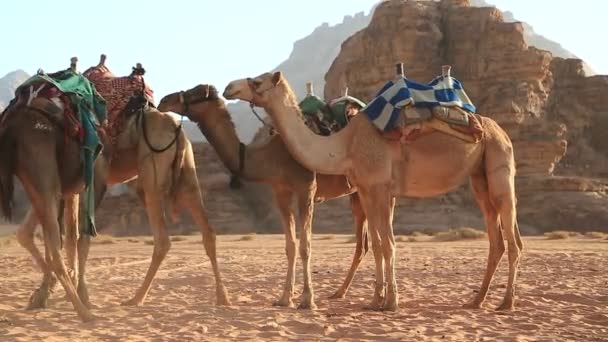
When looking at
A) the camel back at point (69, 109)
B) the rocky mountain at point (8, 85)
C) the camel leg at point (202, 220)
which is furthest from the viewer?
the rocky mountain at point (8, 85)

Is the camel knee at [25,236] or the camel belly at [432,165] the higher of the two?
the camel belly at [432,165]

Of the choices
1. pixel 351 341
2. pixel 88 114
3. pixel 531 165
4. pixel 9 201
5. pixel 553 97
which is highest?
pixel 553 97

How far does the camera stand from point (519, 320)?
6.68 metres

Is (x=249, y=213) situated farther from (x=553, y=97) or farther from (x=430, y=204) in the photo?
(x=553, y=97)

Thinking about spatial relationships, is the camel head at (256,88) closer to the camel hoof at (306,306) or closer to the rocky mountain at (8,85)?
the camel hoof at (306,306)

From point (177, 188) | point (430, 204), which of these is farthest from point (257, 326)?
point (430, 204)

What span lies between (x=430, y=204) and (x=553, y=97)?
1967 centimetres

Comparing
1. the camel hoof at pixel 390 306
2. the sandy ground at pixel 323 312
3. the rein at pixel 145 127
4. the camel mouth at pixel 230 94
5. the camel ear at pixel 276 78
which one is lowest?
the sandy ground at pixel 323 312

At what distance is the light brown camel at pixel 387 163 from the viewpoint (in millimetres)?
7438

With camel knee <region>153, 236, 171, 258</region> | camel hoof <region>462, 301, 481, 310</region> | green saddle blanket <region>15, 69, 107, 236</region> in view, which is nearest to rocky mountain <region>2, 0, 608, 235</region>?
camel hoof <region>462, 301, 481, 310</region>

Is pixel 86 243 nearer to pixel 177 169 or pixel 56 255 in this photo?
pixel 56 255

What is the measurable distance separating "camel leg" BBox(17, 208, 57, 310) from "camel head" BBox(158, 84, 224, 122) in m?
2.04

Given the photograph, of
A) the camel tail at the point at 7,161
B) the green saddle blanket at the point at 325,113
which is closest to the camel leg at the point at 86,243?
the camel tail at the point at 7,161

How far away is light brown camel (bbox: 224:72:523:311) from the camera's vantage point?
293 inches
